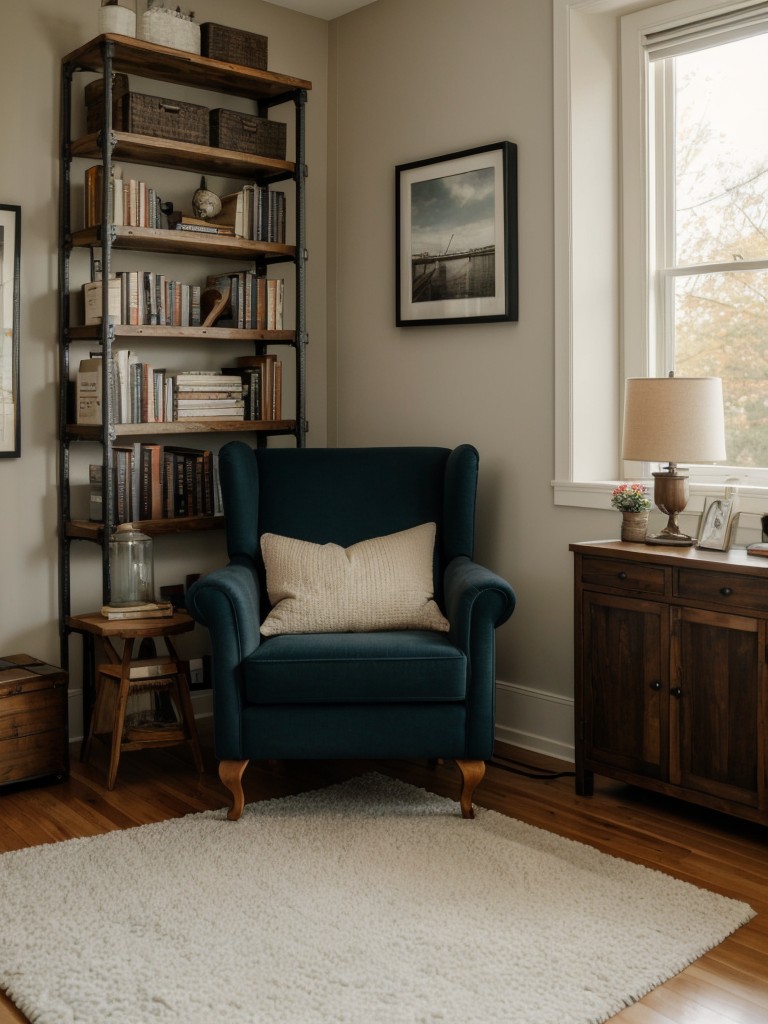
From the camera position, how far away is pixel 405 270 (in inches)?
158

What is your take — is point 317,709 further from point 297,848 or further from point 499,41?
point 499,41

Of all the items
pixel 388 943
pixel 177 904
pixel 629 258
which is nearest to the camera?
pixel 388 943

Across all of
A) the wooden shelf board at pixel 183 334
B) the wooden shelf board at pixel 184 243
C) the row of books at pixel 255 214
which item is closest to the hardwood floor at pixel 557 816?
the wooden shelf board at pixel 183 334

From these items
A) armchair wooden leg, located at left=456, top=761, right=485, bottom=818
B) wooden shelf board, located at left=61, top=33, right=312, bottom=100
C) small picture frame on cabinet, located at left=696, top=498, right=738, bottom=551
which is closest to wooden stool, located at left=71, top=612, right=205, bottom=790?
armchair wooden leg, located at left=456, top=761, right=485, bottom=818

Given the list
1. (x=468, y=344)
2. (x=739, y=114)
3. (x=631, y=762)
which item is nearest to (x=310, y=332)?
(x=468, y=344)

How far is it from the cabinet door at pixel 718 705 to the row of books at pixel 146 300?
2044 millimetres

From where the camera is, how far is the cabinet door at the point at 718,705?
2.69 metres

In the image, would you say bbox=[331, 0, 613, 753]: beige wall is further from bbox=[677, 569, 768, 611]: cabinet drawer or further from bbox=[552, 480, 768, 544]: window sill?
bbox=[677, 569, 768, 611]: cabinet drawer

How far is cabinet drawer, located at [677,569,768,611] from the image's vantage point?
8.75 ft

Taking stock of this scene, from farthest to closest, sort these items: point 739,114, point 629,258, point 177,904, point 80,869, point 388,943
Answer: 1. point 629,258
2. point 739,114
3. point 80,869
4. point 177,904
5. point 388,943

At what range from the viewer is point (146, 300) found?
3.63m

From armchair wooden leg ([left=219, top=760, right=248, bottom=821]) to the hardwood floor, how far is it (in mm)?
165

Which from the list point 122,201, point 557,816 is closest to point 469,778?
point 557,816

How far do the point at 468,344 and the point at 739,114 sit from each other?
1.17m
